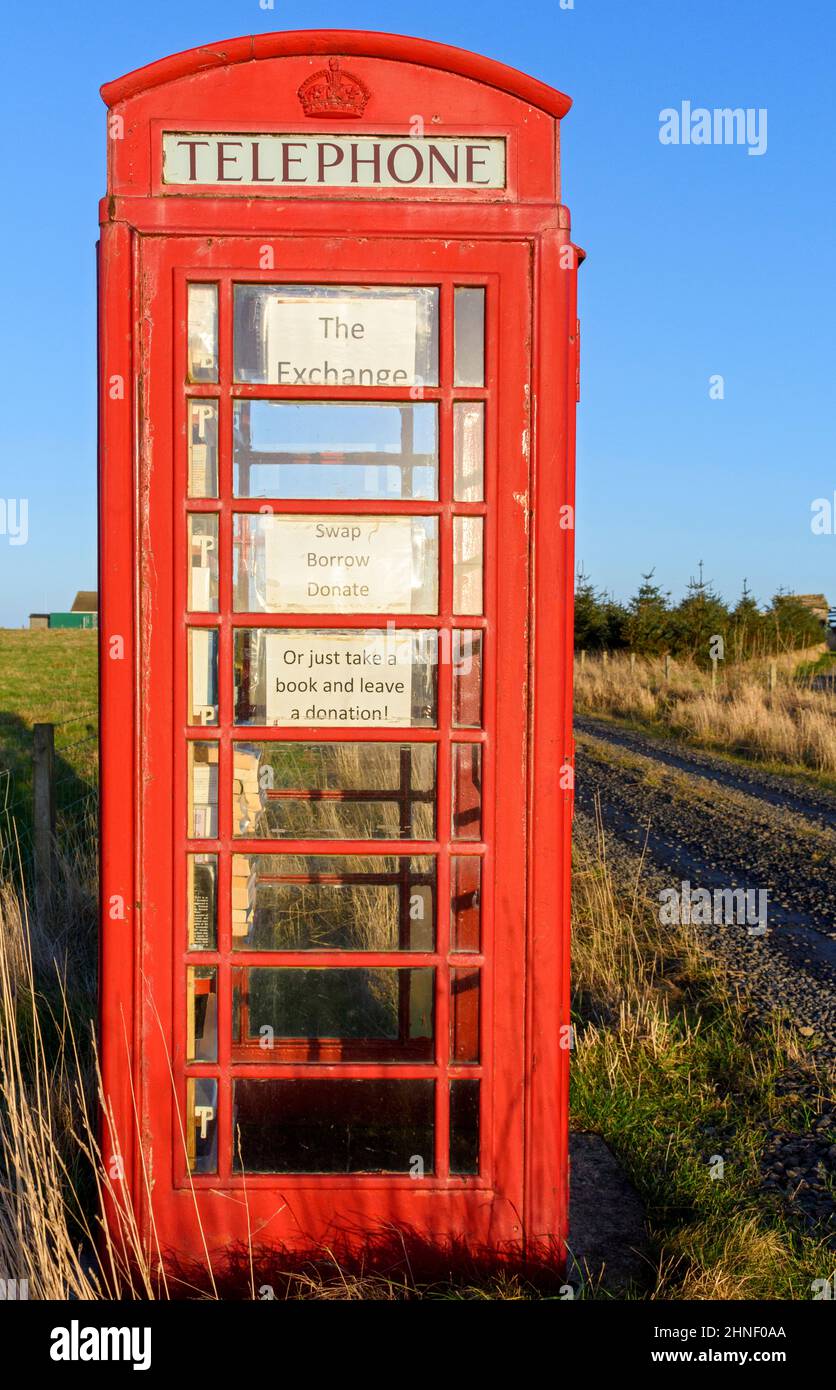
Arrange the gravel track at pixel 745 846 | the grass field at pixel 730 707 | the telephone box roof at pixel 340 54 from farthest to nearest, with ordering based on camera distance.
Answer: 1. the grass field at pixel 730 707
2. the gravel track at pixel 745 846
3. the telephone box roof at pixel 340 54

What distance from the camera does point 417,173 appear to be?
2.99m

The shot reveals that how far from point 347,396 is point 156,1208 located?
2269 millimetres

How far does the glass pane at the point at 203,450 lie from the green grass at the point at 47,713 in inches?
185

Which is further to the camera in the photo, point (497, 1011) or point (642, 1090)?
point (642, 1090)

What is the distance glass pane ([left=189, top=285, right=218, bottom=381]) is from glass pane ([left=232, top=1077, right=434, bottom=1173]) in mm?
1935

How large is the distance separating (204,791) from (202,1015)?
63cm

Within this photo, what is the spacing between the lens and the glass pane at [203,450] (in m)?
2.99

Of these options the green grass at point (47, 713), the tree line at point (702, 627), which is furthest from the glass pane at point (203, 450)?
the tree line at point (702, 627)

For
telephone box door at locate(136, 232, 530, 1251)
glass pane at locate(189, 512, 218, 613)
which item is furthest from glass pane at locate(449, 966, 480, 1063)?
glass pane at locate(189, 512, 218, 613)

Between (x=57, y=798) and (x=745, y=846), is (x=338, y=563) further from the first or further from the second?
(x=57, y=798)

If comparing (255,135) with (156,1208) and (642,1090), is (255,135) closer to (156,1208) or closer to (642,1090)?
(156,1208)

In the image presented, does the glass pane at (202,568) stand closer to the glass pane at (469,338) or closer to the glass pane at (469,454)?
the glass pane at (469,454)

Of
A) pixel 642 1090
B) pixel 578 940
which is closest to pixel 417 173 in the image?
pixel 642 1090
